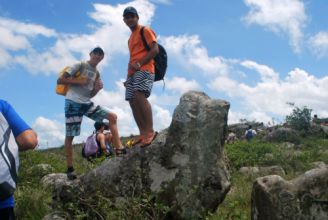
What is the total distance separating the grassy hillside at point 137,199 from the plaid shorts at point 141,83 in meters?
1.47

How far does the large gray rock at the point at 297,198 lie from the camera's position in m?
5.45

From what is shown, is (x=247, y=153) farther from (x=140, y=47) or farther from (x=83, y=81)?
(x=140, y=47)

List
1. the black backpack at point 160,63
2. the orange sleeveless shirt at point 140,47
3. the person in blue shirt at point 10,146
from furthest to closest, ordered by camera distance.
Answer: the black backpack at point 160,63 → the orange sleeveless shirt at point 140,47 → the person in blue shirt at point 10,146

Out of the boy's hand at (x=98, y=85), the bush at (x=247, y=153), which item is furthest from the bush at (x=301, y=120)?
→ the boy's hand at (x=98, y=85)

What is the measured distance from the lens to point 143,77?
23.1 ft

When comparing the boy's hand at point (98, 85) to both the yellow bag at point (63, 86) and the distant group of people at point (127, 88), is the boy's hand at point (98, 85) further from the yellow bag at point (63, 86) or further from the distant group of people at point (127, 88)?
the yellow bag at point (63, 86)

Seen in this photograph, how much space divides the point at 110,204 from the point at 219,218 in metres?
1.42

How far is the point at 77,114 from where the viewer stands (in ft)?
25.1

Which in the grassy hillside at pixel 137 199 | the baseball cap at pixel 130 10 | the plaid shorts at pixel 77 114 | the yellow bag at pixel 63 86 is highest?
the baseball cap at pixel 130 10

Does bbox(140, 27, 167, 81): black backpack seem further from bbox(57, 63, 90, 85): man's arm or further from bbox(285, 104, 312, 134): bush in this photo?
bbox(285, 104, 312, 134): bush

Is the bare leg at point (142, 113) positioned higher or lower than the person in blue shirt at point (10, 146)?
higher

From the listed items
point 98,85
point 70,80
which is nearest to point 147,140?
point 98,85

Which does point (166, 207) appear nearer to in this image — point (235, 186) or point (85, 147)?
point (235, 186)

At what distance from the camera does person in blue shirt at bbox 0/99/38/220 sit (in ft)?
11.3
